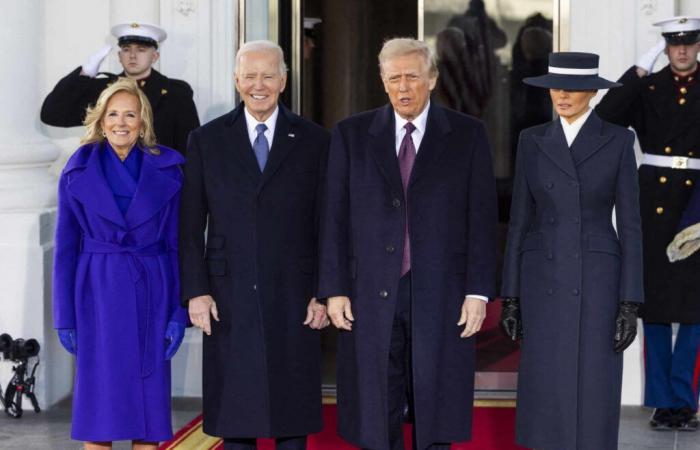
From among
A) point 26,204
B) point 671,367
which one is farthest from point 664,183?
point 26,204

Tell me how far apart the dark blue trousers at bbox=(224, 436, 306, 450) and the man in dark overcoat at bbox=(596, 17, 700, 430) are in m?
2.19

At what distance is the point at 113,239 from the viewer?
4.44 m

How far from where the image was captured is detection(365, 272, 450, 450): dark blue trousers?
423 centimetres

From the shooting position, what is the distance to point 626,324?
14.1 ft

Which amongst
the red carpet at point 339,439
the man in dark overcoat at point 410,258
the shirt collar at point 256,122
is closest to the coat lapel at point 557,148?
the man in dark overcoat at point 410,258

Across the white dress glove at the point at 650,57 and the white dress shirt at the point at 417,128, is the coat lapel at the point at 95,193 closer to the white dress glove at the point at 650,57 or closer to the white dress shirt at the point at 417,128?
the white dress shirt at the point at 417,128

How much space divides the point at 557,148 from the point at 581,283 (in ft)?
1.51

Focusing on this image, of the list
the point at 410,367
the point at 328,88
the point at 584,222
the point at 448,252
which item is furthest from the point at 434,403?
the point at 328,88

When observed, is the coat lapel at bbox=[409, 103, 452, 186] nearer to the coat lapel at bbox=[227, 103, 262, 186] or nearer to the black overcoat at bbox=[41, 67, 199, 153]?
the coat lapel at bbox=[227, 103, 262, 186]

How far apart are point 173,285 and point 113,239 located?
261mm

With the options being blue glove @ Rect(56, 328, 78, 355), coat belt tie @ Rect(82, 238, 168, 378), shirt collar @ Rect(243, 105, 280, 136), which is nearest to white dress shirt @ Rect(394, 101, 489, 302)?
shirt collar @ Rect(243, 105, 280, 136)

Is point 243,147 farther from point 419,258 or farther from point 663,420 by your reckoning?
point 663,420

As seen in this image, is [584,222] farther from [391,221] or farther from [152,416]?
[152,416]

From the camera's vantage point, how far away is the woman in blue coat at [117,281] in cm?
442
